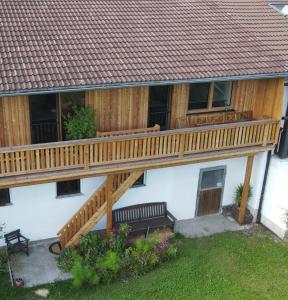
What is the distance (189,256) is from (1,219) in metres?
6.33

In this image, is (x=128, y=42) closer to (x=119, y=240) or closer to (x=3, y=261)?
(x=119, y=240)

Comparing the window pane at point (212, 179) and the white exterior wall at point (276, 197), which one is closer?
the white exterior wall at point (276, 197)

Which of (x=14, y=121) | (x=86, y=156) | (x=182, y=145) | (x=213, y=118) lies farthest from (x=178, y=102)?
(x=14, y=121)

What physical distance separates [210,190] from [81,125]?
664cm

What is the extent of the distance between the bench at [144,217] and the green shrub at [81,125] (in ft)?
13.3

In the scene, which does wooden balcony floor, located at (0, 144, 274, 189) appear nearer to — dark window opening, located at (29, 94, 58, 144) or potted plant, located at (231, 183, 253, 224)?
dark window opening, located at (29, 94, 58, 144)

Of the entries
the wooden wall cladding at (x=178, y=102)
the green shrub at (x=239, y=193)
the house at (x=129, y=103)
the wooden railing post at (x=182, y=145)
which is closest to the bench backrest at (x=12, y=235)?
the house at (x=129, y=103)

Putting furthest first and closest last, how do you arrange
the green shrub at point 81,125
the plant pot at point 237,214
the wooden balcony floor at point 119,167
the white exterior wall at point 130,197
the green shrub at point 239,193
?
the green shrub at point 239,193 < the plant pot at point 237,214 < the white exterior wall at point 130,197 < the green shrub at point 81,125 < the wooden balcony floor at point 119,167

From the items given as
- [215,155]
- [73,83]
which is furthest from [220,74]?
[73,83]

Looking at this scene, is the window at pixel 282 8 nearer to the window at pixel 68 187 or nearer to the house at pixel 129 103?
the house at pixel 129 103

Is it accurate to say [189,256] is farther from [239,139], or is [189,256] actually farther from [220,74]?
[220,74]

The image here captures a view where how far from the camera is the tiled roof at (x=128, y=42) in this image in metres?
12.8

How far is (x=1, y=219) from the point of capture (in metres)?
15.1

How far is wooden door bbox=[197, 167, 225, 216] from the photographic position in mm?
17656
